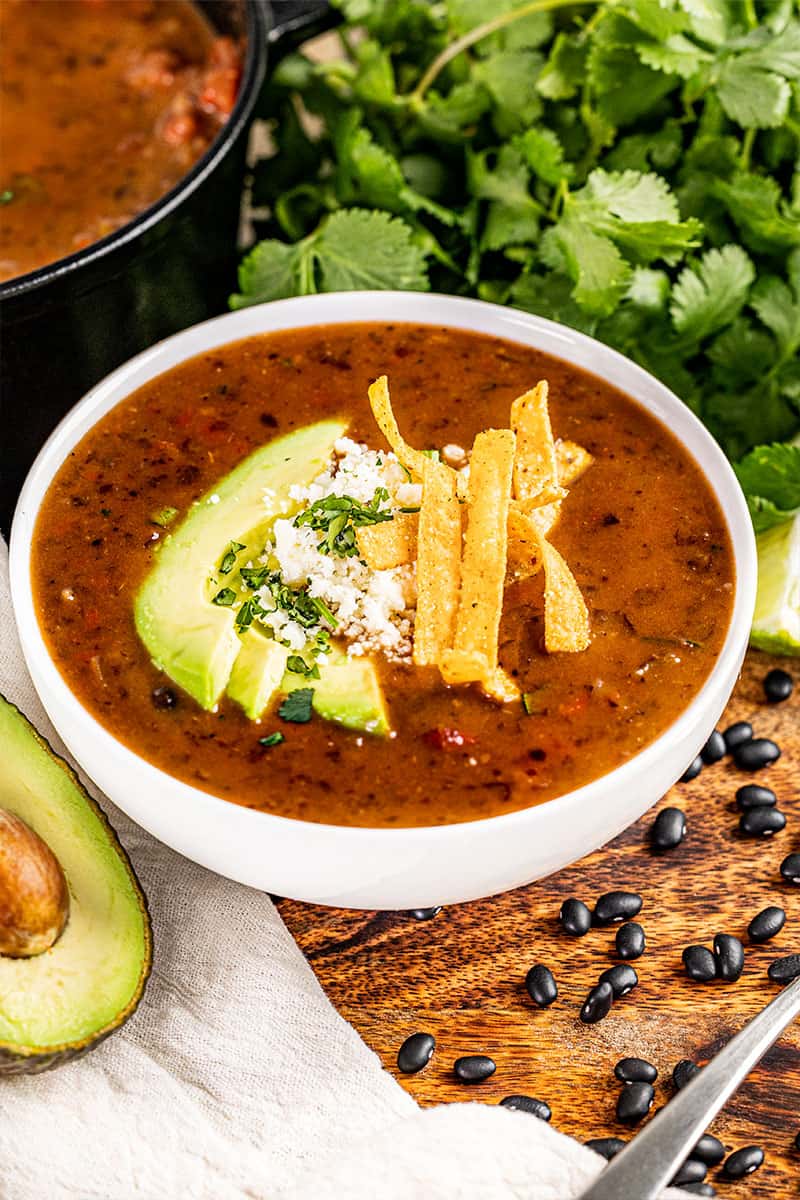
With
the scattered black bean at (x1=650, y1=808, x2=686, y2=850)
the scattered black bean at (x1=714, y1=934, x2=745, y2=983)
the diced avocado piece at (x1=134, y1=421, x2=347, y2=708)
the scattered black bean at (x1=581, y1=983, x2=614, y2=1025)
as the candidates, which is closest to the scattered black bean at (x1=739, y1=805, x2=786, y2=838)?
the scattered black bean at (x1=650, y1=808, x2=686, y2=850)

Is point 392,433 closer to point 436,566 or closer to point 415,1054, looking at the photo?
point 436,566

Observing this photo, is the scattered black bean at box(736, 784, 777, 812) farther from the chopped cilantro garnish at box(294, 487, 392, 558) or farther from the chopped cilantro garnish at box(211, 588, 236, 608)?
the chopped cilantro garnish at box(211, 588, 236, 608)

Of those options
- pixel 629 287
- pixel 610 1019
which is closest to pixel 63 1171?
pixel 610 1019

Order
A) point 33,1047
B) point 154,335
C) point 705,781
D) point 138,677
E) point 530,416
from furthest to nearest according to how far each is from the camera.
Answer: point 154,335, point 705,781, point 530,416, point 138,677, point 33,1047

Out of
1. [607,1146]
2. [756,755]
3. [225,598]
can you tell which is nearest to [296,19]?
[225,598]

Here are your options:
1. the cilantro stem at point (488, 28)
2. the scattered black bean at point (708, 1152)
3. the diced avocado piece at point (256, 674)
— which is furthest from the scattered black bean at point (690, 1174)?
the cilantro stem at point (488, 28)

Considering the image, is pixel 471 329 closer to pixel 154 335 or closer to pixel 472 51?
pixel 154 335
